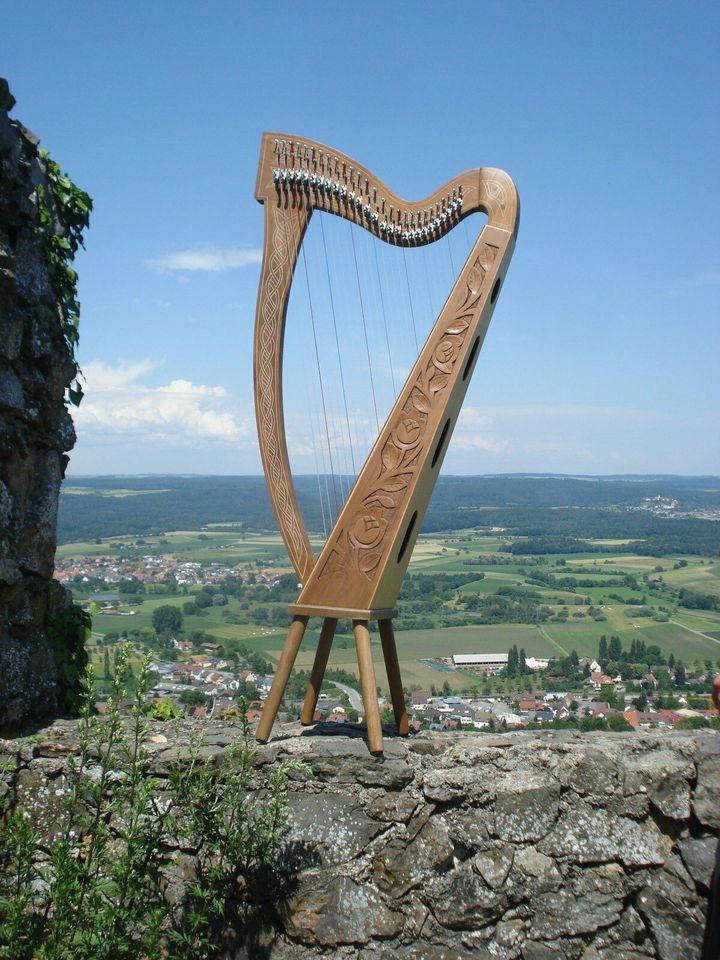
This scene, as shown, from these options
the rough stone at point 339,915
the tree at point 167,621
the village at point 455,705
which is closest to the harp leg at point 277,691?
the village at point 455,705

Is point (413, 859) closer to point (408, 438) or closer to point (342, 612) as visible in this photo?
point (342, 612)

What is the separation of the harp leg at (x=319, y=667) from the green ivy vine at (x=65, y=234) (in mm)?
1728

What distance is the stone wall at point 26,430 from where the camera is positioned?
3943 mm

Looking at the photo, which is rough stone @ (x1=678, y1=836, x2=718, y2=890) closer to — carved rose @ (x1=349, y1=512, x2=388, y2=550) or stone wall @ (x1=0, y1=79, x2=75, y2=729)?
carved rose @ (x1=349, y1=512, x2=388, y2=550)

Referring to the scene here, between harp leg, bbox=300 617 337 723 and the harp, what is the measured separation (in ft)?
0.04

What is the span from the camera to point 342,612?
13.1ft

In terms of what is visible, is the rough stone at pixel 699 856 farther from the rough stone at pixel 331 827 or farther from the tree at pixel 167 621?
the tree at pixel 167 621

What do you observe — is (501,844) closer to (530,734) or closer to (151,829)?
(530,734)

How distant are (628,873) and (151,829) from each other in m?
2.02

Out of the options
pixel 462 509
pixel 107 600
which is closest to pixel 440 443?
pixel 107 600

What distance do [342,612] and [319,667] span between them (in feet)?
1.40

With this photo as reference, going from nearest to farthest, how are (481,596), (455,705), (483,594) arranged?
(455,705) → (481,596) → (483,594)

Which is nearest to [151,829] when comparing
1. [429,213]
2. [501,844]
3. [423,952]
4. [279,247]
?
[423,952]

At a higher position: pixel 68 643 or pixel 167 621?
pixel 68 643
